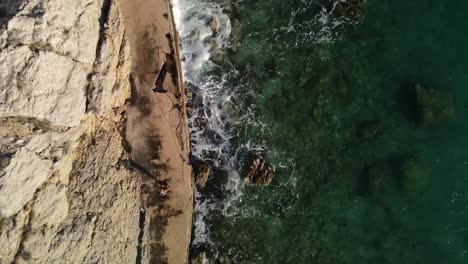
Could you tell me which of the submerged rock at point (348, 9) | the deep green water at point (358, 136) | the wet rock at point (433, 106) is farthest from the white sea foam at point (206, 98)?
the wet rock at point (433, 106)

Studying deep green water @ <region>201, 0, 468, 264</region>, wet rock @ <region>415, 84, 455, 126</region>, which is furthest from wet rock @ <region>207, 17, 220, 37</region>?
wet rock @ <region>415, 84, 455, 126</region>

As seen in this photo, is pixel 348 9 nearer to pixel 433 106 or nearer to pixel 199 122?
pixel 433 106

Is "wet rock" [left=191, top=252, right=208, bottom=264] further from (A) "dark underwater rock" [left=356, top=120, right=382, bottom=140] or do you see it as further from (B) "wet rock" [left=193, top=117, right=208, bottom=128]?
(A) "dark underwater rock" [left=356, top=120, right=382, bottom=140]

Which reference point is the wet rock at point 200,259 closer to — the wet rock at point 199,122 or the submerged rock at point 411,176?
the wet rock at point 199,122

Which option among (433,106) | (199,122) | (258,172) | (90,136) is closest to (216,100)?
(199,122)

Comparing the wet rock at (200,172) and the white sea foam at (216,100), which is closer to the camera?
the wet rock at (200,172)

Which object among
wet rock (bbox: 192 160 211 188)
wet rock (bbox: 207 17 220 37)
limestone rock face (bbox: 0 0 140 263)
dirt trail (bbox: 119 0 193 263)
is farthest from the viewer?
wet rock (bbox: 207 17 220 37)
